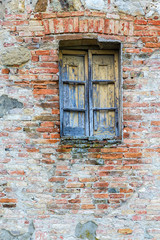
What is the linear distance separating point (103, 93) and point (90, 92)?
179 mm

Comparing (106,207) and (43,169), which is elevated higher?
(43,169)

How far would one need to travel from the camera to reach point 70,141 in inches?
113

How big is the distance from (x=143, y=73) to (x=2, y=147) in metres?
1.96

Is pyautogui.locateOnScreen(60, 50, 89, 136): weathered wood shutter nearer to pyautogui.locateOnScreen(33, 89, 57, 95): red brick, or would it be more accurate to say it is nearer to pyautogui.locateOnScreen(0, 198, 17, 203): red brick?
pyautogui.locateOnScreen(33, 89, 57, 95): red brick

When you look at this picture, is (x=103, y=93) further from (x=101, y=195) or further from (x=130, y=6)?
(x=101, y=195)

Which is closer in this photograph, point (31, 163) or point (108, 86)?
point (31, 163)

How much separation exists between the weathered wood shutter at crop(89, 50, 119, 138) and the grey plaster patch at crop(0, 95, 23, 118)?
3.05 feet

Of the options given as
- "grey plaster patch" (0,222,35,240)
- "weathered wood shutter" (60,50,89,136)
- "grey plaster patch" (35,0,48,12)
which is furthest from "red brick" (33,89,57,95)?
"grey plaster patch" (0,222,35,240)

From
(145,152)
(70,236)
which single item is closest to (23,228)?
(70,236)

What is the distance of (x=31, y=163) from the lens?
2.85m

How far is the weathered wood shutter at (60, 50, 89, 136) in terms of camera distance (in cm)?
304

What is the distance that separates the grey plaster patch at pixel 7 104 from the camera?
2.88 meters

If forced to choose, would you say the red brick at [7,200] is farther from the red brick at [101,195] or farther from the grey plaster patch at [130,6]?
the grey plaster patch at [130,6]

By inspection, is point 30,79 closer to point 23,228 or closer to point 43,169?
point 43,169
